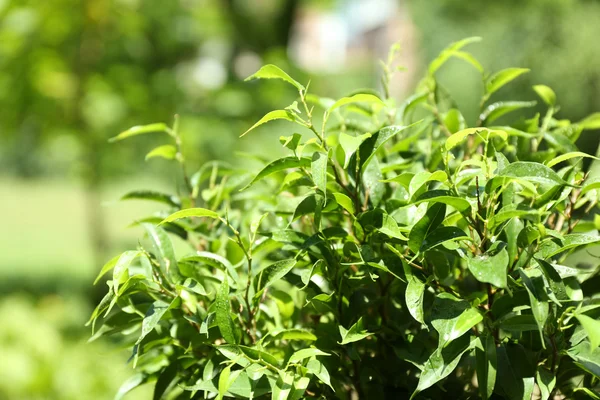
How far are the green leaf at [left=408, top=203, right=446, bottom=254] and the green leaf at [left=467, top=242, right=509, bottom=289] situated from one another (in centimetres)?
5

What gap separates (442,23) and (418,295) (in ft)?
30.3

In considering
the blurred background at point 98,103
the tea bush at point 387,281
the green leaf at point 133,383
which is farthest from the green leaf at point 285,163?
the blurred background at point 98,103

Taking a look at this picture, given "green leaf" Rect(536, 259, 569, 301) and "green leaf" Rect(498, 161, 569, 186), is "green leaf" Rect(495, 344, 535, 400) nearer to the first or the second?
"green leaf" Rect(536, 259, 569, 301)

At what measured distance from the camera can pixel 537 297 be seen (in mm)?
534

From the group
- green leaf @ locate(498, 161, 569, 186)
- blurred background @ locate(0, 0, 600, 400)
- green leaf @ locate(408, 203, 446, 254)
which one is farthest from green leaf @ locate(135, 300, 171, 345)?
blurred background @ locate(0, 0, 600, 400)

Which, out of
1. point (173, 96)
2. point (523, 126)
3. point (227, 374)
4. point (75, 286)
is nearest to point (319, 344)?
point (227, 374)

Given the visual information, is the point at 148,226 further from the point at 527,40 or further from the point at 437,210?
the point at 527,40

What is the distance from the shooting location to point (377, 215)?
24.9 inches

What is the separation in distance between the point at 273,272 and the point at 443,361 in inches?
7.7

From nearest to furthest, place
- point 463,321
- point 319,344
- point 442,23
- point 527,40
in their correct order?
point 463,321, point 319,344, point 527,40, point 442,23

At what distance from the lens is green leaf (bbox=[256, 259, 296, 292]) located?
63 centimetres

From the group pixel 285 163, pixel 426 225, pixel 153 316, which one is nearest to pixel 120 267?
pixel 153 316

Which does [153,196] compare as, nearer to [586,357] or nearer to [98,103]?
[586,357]

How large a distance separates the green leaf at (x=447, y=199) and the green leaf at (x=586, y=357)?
0.17 metres
